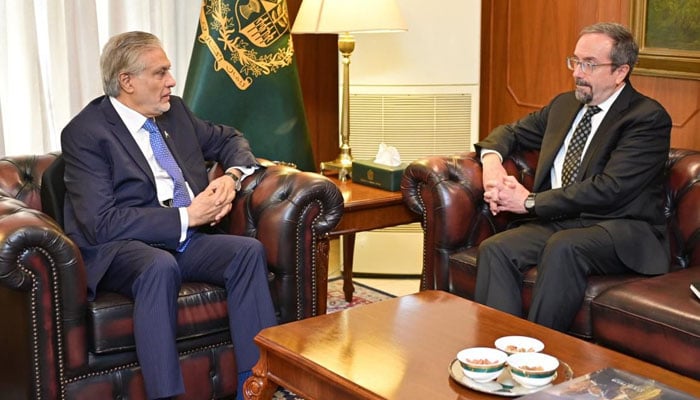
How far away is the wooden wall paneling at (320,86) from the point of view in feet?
16.8

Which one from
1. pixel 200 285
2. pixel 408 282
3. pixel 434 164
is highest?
pixel 434 164

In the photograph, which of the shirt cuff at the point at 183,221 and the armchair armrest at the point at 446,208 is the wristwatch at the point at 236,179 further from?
the armchair armrest at the point at 446,208

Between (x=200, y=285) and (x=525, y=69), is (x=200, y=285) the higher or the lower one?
the lower one

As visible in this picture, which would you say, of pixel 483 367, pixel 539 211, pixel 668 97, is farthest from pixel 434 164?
pixel 483 367

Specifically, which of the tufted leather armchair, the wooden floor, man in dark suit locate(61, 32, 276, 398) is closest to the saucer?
man in dark suit locate(61, 32, 276, 398)

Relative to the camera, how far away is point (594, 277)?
332 cm

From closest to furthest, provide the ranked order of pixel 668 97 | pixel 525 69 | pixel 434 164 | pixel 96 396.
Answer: pixel 96 396 → pixel 434 164 → pixel 668 97 → pixel 525 69

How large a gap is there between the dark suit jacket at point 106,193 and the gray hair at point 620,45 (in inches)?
66.9

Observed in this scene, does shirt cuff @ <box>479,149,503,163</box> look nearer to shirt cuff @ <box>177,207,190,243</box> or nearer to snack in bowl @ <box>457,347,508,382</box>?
shirt cuff @ <box>177,207,190,243</box>

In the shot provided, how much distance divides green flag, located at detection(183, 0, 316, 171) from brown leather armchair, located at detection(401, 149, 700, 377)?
715 mm

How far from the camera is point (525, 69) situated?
4758mm

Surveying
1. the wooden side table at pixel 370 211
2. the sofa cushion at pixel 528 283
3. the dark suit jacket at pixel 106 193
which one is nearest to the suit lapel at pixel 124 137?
the dark suit jacket at pixel 106 193

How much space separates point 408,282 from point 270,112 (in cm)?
129

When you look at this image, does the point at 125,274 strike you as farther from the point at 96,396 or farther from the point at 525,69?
the point at 525,69
